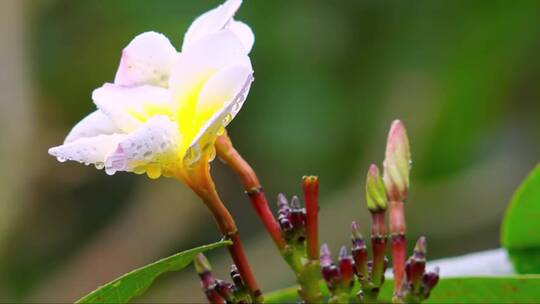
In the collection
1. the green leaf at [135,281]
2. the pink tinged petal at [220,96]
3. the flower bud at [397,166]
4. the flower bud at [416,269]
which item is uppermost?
the pink tinged petal at [220,96]

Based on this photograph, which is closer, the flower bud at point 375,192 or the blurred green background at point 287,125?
the flower bud at point 375,192

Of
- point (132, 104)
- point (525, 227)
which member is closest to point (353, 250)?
point (132, 104)

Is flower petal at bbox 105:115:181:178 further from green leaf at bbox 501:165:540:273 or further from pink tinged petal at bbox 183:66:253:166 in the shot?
green leaf at bbox 501:165:540:273

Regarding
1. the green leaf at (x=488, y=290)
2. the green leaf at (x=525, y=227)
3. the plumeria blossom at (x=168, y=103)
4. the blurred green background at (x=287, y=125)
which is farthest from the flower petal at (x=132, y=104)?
the blurred green background at (x=287, y=125)

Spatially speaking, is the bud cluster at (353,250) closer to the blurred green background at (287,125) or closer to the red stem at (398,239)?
the red stem at (398,239)

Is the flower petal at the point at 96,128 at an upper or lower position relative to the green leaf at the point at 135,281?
upper

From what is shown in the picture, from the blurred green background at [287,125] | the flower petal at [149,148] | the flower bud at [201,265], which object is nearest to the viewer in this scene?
the flower petal at [149,148]

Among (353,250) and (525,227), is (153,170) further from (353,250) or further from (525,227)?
(525,227)
